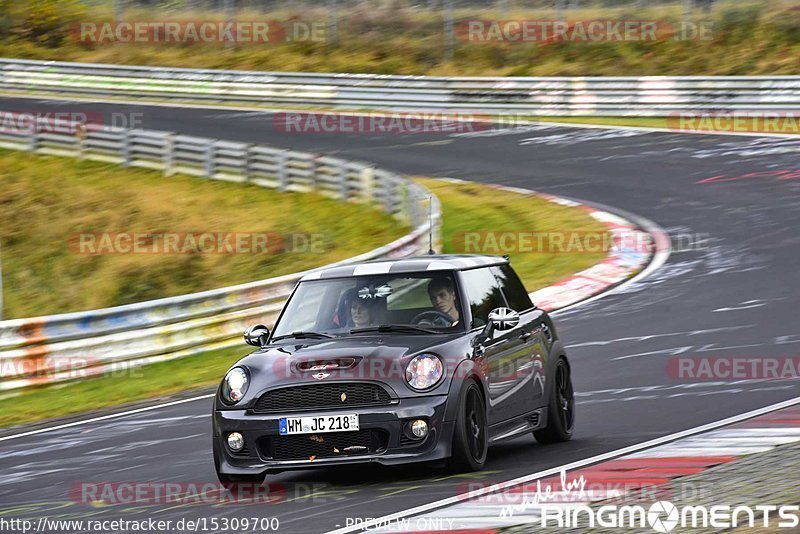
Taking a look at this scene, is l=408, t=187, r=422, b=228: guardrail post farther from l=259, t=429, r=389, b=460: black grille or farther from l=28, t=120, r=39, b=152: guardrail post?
l=259, t=429, r=389, b=460: black grille

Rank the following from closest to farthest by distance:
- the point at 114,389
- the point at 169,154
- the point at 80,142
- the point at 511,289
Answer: the point at 511,289 → the point at 114,389 → the point at 169,154 → the point at 80,142

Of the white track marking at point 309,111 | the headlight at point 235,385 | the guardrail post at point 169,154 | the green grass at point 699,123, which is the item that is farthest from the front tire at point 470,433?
the guardrail post at point 169,154

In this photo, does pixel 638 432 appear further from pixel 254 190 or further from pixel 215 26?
pixel 215 26

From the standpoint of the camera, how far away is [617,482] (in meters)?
7.66

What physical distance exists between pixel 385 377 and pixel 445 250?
1338 cm

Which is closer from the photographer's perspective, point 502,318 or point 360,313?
point 502,318

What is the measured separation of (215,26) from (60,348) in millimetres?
31081

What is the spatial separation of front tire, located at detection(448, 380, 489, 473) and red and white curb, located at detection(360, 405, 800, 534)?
54 cm

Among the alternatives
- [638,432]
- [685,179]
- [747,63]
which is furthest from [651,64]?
[638,432]

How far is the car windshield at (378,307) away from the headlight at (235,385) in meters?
0.64

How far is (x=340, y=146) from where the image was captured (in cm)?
3172

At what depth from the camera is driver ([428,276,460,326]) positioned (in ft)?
29.6

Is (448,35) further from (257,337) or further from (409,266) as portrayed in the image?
(257,337)

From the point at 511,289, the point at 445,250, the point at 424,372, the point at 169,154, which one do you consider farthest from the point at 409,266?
the point at 169,154
